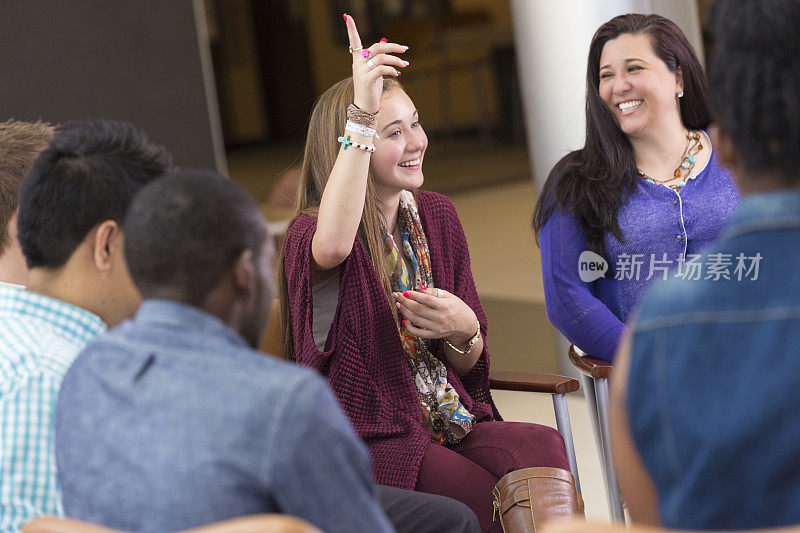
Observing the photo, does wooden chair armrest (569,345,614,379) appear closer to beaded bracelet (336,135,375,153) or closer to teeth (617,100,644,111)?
teeth (617,100,644,111)

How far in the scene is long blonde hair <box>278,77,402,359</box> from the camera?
2.31 metres

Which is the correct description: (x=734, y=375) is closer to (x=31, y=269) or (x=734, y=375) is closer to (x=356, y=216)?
(x=31, y=269)

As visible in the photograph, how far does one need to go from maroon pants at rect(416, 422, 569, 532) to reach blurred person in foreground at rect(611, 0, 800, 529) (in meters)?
1.04

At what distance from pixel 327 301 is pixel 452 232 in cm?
44

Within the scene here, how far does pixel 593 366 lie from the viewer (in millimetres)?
2457

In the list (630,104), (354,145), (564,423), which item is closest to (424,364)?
(564,423)

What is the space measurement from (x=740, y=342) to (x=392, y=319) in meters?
1.26

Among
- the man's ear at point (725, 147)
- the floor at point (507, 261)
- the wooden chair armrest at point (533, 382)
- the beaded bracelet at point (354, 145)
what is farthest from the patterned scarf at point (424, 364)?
the man's ear at point (725, 147)

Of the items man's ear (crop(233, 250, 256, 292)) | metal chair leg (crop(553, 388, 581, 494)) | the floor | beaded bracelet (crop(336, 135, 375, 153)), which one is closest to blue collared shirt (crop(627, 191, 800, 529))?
man's ear (crop(233, 250, 256, 292))

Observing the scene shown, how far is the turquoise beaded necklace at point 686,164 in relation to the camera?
2.58 m

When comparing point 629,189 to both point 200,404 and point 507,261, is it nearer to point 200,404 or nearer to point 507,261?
point 200,404

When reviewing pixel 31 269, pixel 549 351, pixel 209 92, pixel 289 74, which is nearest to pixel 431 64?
pixel 289 74

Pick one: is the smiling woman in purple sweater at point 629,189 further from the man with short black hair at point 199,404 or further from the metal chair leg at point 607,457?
the man with short black hair at point 199,404

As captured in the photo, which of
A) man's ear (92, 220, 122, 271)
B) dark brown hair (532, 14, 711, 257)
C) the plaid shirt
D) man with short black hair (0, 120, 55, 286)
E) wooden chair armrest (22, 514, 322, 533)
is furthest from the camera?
dark brown hair (532, 14, 711, 257)
